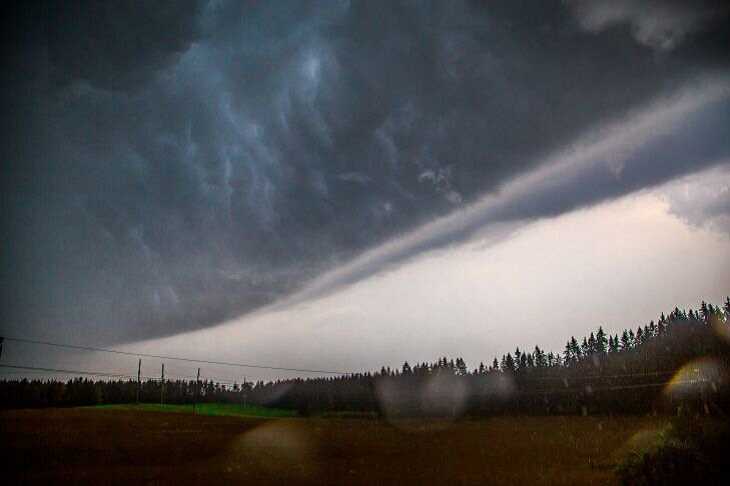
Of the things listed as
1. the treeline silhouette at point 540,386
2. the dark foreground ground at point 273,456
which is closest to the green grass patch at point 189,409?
the treeline silhouette at point 540,386

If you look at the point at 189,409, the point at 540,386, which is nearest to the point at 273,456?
the point at 189,409

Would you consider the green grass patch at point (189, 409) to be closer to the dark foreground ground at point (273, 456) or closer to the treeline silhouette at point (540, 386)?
the treeline silhouette at point (540, 386)

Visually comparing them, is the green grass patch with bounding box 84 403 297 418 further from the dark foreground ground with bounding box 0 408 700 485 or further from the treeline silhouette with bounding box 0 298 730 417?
the dark foreground ground with bounding box 0 408 700 485

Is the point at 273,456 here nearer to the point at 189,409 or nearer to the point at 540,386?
the point at 189,409

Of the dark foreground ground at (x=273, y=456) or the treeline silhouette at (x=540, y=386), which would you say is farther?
the treeline silhouette at (x=540, y=386)

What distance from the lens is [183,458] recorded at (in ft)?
96.5

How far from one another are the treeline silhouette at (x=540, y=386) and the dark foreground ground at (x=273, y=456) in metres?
21.1

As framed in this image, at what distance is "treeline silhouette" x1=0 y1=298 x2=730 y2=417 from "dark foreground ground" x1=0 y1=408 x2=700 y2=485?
21.1 m

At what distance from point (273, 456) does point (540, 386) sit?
8346 cm

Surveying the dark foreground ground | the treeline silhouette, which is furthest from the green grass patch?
the dark foreground ground

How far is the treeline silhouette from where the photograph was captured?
73750 mm

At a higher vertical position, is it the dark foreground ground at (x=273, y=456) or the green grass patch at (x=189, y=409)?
the dark foreground ground at (x=273, y=456)

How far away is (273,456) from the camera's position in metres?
30.3

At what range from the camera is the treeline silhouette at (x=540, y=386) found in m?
73.8
